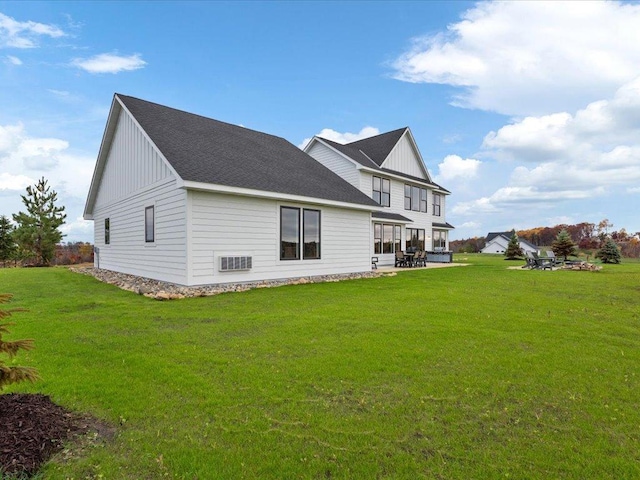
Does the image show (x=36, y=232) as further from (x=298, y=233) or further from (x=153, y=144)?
(x=298, y=233)

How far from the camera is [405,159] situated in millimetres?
24031

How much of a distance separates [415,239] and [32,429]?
2319cm

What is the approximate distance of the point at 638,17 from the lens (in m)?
10.1

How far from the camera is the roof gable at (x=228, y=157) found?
10.6 meters

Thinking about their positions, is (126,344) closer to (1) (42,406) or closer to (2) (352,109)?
(1) (42,406)

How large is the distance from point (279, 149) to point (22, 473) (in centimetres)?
1562

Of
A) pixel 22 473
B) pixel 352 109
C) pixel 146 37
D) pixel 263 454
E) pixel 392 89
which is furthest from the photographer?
pixel 352 109

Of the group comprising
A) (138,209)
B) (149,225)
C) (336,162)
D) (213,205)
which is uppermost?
(336,162)

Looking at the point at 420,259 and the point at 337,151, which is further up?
the point at 337,151

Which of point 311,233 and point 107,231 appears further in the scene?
point 107,231

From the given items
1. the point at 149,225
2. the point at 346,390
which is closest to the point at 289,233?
the point at 149,225

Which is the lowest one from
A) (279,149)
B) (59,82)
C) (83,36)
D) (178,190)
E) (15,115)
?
(178,190)

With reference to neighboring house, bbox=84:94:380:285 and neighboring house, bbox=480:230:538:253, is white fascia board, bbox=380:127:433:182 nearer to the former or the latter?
neighboring house, bbox=84:94:380:285

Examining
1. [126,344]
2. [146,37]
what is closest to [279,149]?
[146,37]
